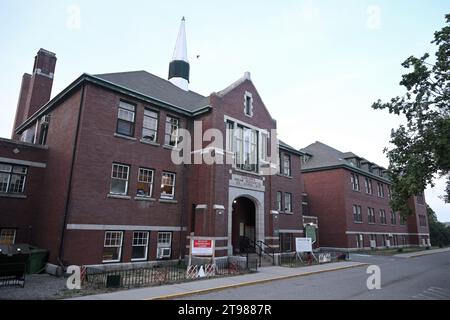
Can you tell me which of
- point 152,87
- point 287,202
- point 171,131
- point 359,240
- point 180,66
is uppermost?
point 180,66

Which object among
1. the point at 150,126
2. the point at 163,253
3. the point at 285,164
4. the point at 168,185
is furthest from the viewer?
the point at 285,164

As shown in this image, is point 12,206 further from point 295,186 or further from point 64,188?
point 295,186

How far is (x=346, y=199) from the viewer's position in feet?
121

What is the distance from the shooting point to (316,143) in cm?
4503

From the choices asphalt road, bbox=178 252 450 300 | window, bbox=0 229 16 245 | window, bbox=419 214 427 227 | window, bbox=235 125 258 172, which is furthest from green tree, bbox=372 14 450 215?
window, bbox=419 214 427 227

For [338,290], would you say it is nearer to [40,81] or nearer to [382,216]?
[40,81]

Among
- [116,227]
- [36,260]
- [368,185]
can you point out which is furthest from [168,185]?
[368,185]

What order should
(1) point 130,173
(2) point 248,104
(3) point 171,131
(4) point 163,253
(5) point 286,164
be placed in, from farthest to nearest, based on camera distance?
1. (5) point 286,164
2. (2) point 248,104
3. (3) point 171,131
4. (4) point 163,253
5. (1) point 130,173

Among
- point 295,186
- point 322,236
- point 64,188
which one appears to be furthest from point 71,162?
point 322,236

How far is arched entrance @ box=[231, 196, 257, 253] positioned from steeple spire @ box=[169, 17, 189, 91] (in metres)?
13.2

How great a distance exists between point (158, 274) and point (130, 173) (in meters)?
6.26

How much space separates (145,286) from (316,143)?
3759 cm

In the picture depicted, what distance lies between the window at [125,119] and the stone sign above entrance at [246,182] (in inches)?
301

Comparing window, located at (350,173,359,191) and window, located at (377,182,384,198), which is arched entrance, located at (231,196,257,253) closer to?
window, located at (350,173,359,191)
